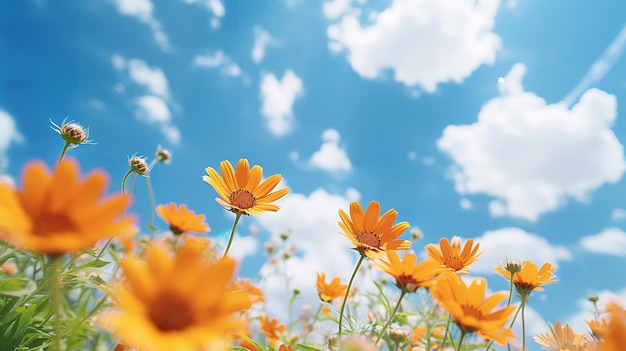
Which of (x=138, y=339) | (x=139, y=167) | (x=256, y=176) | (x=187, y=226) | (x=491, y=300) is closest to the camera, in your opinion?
(x=138, y=339)

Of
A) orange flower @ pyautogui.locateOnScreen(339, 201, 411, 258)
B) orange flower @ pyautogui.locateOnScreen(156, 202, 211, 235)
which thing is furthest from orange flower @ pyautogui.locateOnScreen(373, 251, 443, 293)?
orange flower @ pyautogui.locateOnScreen(156, 202, 211, 235)

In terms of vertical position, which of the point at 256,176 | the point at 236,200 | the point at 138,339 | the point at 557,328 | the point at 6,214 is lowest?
the point at 138,339

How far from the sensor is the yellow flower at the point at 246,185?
1.34 metres

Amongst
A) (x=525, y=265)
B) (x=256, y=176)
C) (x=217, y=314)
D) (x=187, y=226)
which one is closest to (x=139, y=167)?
(x=187, y=226)

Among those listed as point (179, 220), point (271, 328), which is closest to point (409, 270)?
point (179, 220)

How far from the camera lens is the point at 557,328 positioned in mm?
1320

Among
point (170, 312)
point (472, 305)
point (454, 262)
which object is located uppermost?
point (454, 262)

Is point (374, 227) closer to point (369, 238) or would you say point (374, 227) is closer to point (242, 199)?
point (369, 238)

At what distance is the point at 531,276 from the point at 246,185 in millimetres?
913

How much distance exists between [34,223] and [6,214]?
3 centimetres

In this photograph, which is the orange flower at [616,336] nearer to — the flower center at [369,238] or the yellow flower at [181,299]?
the yellow flower at [181,299]

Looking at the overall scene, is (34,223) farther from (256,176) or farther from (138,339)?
(256,176)

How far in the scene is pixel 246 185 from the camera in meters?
1.41

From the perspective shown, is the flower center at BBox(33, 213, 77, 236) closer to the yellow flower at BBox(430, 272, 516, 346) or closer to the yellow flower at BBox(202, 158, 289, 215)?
the yellow flower at BBox(430, 272, 516, 346)
